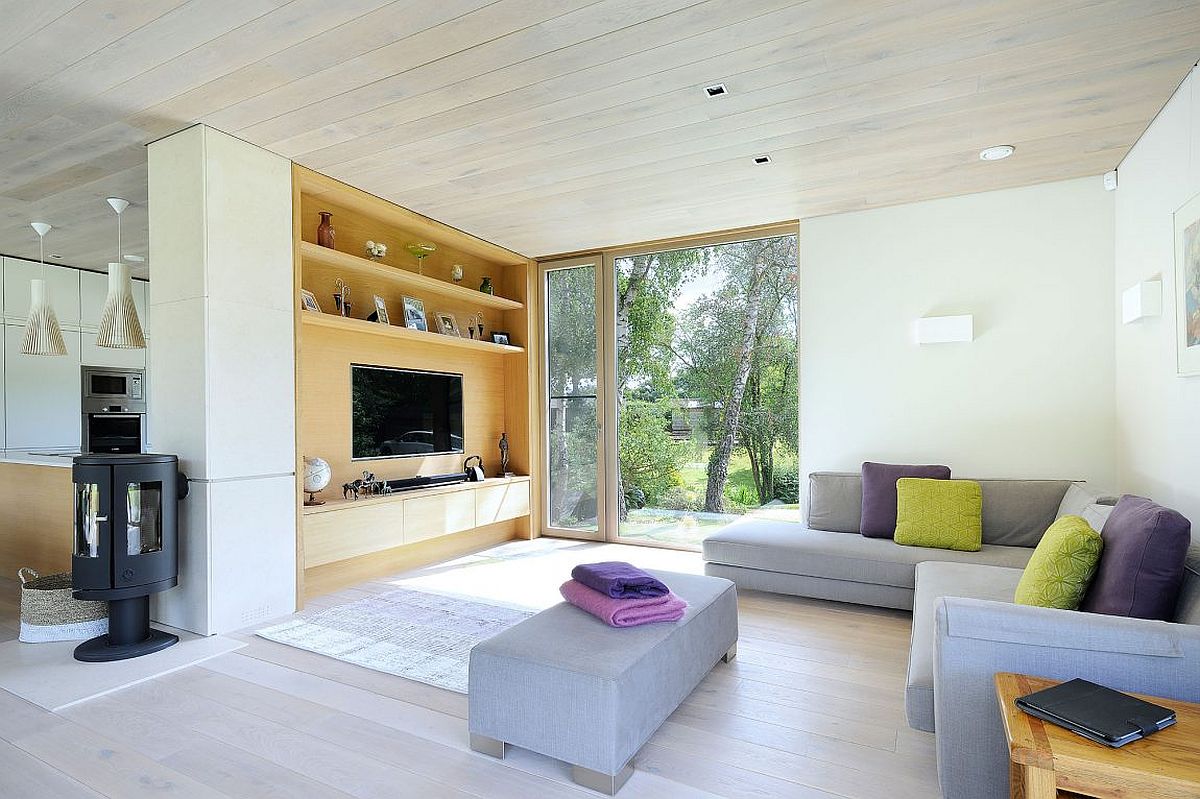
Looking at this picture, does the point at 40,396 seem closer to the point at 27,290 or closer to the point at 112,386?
the point at 112,386

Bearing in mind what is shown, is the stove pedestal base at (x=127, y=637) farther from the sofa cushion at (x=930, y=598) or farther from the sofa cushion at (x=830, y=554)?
the sofa cushion at (x=930, y=598)

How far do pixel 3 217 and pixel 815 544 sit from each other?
611 cm

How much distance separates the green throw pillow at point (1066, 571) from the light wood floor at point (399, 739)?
0.67 m

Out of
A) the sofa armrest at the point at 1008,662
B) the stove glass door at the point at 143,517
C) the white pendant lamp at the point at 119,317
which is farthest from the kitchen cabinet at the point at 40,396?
the sofa armrest at the point at 1008,662

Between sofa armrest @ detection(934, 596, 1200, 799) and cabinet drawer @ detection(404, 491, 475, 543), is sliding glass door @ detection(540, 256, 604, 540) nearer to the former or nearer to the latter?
cabinet drawer @ detection(404, 491, 475, 543)

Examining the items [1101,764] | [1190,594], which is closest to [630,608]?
[1101,764]

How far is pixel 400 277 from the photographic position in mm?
4738

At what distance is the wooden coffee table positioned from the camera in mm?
1321

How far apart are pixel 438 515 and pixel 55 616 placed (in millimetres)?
2245

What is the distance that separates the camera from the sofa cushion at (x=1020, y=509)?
3795 mm

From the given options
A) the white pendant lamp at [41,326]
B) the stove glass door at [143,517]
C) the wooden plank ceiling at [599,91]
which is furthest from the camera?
the white pendant lamp at [41,326]

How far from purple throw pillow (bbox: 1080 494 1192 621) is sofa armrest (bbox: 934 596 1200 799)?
0.19m

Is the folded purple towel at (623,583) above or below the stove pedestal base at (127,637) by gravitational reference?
above

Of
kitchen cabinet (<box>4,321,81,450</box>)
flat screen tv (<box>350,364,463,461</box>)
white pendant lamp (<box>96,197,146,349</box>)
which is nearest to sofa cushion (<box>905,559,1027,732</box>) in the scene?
flat screen tv (<box>350,364,463,461</box>)
